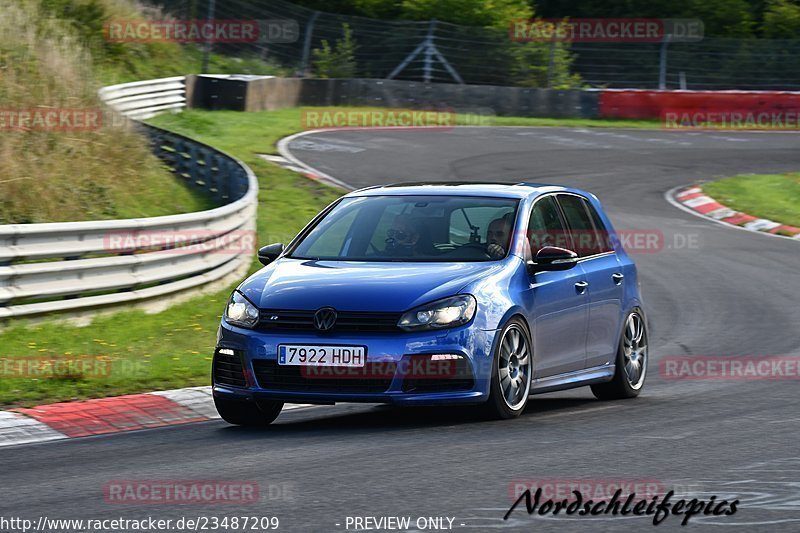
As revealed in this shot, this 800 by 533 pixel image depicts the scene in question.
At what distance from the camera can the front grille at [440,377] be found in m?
8.12

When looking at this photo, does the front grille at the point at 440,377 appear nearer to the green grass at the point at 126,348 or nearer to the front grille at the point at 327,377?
the front grille at the point at 327,377

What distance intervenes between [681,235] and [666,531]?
53.8 ft

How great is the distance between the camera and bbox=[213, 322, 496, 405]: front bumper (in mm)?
8078

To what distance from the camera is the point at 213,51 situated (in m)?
40.9

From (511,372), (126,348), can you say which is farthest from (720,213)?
(511,372)

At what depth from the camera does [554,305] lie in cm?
927

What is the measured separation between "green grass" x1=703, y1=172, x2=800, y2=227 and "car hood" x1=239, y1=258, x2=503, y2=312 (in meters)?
15.8

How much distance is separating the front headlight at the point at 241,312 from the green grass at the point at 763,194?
644 inches

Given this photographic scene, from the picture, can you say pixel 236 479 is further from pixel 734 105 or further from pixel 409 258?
pixel 734 105
